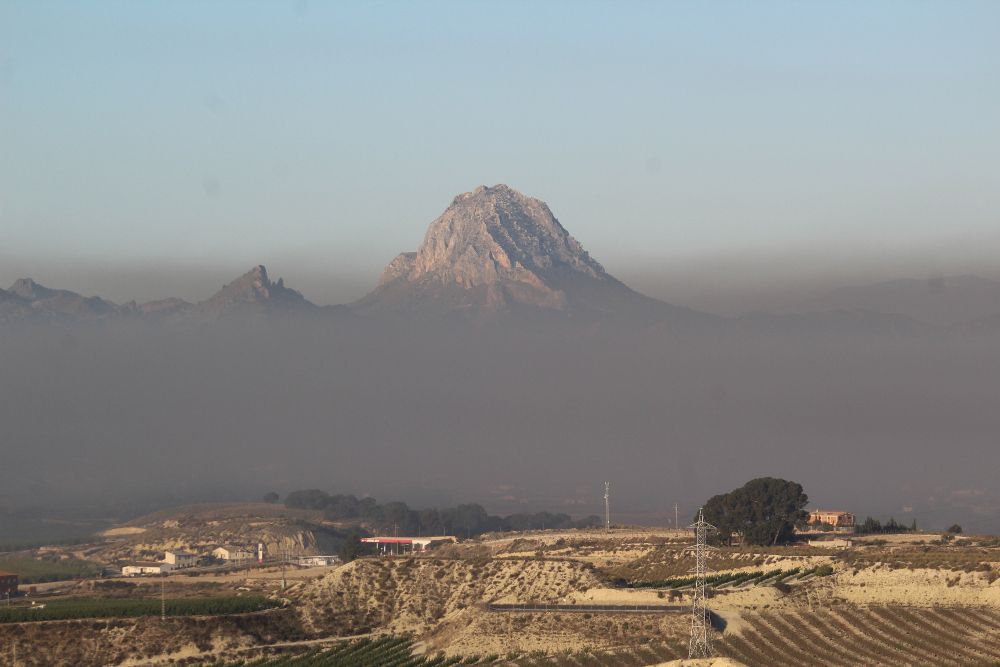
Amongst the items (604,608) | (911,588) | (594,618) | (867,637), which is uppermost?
(911,588)

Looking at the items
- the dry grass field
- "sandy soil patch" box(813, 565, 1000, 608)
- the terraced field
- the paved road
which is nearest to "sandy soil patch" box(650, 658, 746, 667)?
the dry grass field

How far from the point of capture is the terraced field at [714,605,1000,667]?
125 m

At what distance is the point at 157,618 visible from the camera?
151 metres

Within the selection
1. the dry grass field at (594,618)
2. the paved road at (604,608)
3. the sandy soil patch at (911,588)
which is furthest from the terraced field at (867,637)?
the paved road at (604,608)

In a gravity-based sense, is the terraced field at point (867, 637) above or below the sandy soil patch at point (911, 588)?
below

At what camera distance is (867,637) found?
5226 inches

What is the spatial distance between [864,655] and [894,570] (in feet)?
91.5

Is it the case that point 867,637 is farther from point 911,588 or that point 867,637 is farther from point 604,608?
point 604,608

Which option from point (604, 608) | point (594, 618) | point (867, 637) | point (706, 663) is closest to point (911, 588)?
point (867, 637)

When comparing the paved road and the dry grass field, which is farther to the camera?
the paved road

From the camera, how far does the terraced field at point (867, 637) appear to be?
124812 mm

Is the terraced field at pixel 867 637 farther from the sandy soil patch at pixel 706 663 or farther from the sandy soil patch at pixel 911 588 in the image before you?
the sandy soil patch at pixel 706 663

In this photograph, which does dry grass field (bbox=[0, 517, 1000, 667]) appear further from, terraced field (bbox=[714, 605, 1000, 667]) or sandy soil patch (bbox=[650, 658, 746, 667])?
sandy soil patch (bbox=[650, 658, 746, 667])

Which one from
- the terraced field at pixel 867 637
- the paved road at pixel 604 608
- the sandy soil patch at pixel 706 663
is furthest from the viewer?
the paved road at pixel 604 608
